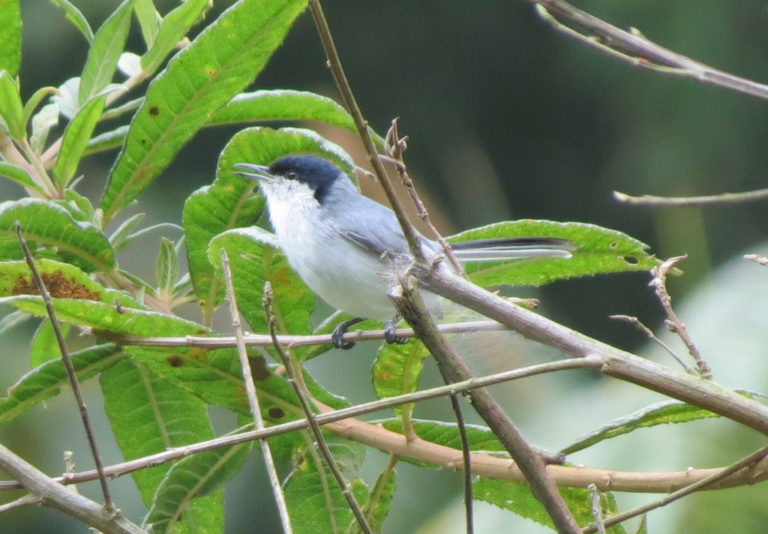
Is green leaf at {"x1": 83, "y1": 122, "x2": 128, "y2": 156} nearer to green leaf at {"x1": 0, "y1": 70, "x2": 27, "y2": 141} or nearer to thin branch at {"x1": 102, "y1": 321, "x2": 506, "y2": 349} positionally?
green leaf at {"x1": 0, "y1": 70, "x2": 27, "y2": 141}

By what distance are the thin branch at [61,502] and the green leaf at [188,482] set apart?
20.7 inches

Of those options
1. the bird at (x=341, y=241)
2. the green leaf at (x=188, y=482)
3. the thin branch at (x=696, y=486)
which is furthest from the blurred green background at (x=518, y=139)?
the thin branch at (x=696, y=486)

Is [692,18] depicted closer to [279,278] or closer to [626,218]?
[626,218]

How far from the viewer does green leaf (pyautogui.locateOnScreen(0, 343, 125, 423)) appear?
1.74 metres

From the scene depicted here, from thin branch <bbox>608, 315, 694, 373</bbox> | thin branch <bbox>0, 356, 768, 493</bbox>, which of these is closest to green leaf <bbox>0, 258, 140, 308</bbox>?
thin branch <bbox>0, 356, 768, 493</bbox>

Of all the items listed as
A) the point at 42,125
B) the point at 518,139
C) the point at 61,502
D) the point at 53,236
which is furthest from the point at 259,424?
the point at 518,139

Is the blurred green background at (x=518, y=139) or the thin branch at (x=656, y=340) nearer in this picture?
the thin branch at (x=656, y=340)

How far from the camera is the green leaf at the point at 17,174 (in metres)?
1.74

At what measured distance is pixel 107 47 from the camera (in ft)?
6.11

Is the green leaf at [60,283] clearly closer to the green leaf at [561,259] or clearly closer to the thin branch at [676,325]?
the green leaf at [561,259]

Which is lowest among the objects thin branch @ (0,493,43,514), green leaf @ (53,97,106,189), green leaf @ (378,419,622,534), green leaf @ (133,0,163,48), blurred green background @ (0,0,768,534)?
thin branch @ (0,493,43,514)

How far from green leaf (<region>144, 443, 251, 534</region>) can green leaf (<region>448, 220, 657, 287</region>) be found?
0.48 metres

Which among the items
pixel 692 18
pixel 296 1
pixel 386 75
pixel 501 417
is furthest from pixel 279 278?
pixel 386 75

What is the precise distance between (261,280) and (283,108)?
299 millimetres
